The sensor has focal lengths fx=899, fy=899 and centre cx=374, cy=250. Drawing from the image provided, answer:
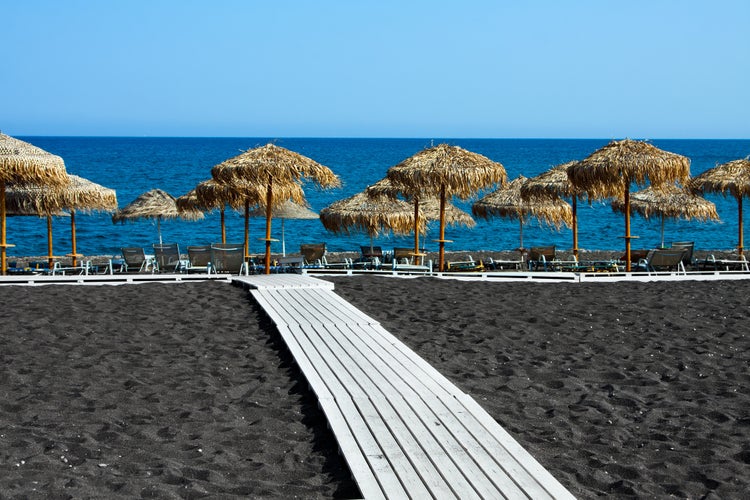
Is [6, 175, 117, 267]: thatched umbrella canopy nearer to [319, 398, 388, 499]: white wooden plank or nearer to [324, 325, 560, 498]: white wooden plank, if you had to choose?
[319, 398, 388, 499]: white wooden plank

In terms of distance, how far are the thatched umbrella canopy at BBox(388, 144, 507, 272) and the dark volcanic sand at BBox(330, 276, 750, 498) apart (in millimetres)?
2802

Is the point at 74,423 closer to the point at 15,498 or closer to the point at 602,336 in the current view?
the point at 15,498

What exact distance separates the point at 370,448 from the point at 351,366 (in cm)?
214

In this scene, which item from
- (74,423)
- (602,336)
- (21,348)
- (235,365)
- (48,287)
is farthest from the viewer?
(48,287)

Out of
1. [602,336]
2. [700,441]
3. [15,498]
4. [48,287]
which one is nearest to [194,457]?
[15,498]

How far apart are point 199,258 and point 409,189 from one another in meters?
3.99

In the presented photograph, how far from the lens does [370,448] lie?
208 inches

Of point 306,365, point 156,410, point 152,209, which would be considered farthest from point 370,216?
point 156,410

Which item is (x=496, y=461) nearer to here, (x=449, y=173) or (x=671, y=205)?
(x=449, y=173)

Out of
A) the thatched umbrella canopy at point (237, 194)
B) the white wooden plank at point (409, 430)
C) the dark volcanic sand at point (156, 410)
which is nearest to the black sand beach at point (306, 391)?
the dark volcanic sand at point (156, 410)

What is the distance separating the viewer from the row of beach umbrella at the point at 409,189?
48.6ft

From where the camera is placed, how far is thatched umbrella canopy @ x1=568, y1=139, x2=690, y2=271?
14.8m

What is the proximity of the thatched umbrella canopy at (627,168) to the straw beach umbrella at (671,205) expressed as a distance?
4642 millimetres

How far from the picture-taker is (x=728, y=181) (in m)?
17.5
